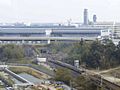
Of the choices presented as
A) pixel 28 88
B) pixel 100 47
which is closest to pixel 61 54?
pixel 100 47

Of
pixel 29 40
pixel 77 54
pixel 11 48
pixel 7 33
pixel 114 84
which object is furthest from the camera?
pixel 7 33

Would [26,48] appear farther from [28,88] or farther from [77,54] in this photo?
[28,88]

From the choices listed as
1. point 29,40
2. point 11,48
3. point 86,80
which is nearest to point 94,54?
point 86,80

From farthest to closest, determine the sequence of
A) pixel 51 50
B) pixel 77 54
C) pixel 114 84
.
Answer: pixel 51 50
pixel 77 54
pixel 114 84

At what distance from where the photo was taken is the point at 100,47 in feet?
65.3

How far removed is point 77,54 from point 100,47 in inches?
92.9

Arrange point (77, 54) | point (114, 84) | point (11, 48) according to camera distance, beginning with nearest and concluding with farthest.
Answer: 1. point (114, 84)
2. point (77, 54)
3. point (11, 48)

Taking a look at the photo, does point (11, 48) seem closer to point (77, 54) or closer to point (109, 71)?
point (77, 54)

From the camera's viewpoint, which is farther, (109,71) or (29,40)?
(29,40)

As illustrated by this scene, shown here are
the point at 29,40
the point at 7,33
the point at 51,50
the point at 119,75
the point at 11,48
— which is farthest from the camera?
the point at 7,33

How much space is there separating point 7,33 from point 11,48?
17649mm

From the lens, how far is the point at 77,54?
2192 cm

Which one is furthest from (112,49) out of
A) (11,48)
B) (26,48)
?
(26,48)

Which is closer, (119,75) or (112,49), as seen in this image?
(119,75)
